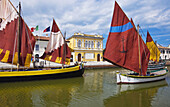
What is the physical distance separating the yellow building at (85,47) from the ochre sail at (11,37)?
20479mm

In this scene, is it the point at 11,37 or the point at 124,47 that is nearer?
the point at 124,47

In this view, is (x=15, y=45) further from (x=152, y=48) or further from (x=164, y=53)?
(x=164, y=53)

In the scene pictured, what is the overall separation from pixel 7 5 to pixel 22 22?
103 inches

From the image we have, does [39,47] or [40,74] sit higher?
[39,47]

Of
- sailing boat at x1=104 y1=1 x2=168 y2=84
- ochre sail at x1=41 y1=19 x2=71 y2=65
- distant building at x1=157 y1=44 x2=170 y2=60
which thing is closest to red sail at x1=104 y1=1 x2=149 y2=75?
sailing boat at x1=104 y1=1 x2=168 y2=84

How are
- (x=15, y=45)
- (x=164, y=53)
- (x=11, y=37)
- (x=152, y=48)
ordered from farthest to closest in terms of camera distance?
(x=164, y=53)
(x=152, y=48)
(x=15, y=45)
(x=11, y=37)

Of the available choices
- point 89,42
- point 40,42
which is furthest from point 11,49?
point 89,42

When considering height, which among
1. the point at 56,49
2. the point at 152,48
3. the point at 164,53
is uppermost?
the point at 164,53

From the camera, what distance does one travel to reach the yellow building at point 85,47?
34.5 meters

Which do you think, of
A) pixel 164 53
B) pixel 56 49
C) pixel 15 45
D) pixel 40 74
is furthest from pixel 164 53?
pixel 15 45

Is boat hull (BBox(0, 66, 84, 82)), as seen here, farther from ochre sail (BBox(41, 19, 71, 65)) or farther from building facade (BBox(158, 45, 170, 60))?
building facade (BBox(158, 45, 170, 60))

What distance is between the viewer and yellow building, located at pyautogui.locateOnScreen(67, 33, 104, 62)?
34500 mm

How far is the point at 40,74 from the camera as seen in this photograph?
14.0m

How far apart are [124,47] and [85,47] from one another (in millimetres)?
24501
